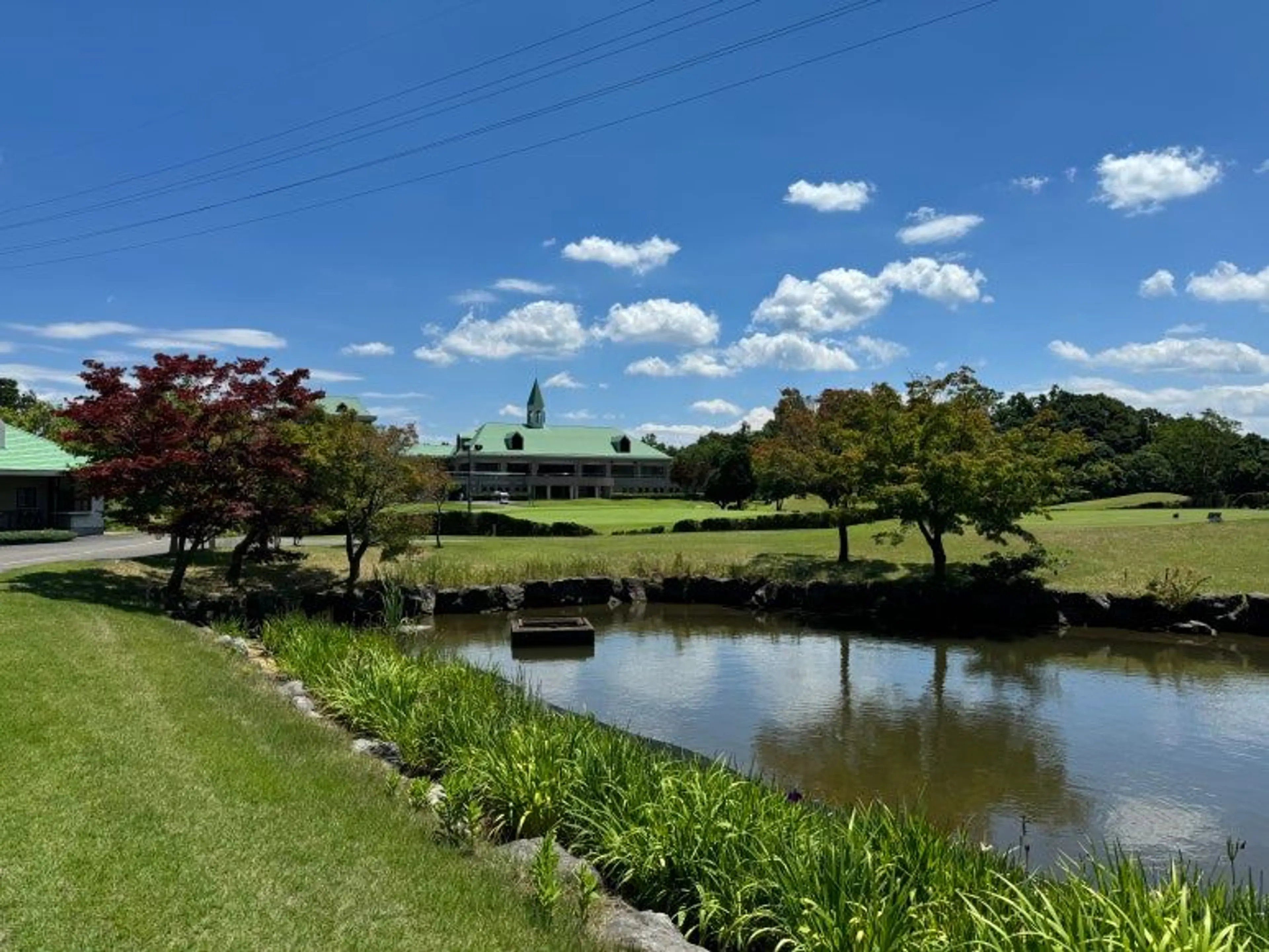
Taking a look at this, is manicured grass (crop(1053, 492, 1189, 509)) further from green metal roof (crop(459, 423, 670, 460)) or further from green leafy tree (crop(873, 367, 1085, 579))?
green metal roof (crop(459, 423, 670, 460))

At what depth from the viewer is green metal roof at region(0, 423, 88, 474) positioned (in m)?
33.1

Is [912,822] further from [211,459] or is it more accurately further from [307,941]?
[211,459]

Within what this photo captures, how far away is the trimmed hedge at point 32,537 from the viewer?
30.4m

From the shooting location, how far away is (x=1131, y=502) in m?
53.9

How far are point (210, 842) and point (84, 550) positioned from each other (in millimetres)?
26544

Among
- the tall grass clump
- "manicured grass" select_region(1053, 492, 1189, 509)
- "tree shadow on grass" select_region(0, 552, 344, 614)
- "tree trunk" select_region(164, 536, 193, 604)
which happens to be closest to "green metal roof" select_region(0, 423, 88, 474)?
"tree shadow on grass" select_region(0, 552, 344, 614)

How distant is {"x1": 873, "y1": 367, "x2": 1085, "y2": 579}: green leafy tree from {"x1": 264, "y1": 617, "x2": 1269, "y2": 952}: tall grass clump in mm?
15899

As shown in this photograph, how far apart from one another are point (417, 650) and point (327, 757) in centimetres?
811

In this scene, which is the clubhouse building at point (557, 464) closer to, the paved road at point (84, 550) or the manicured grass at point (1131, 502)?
the manicured grass at point (1131, 502)

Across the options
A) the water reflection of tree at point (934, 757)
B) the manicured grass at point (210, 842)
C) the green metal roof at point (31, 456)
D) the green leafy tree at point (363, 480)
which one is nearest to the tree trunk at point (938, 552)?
the water reflection of tree at point (934, 757)

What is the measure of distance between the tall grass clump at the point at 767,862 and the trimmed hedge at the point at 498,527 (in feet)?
97.2

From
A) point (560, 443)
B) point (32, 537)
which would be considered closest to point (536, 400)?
point (560, 443)

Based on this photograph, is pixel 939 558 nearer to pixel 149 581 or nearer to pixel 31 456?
pixel 149 581

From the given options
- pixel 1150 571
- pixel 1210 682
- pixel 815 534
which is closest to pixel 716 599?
pixel 815 534
